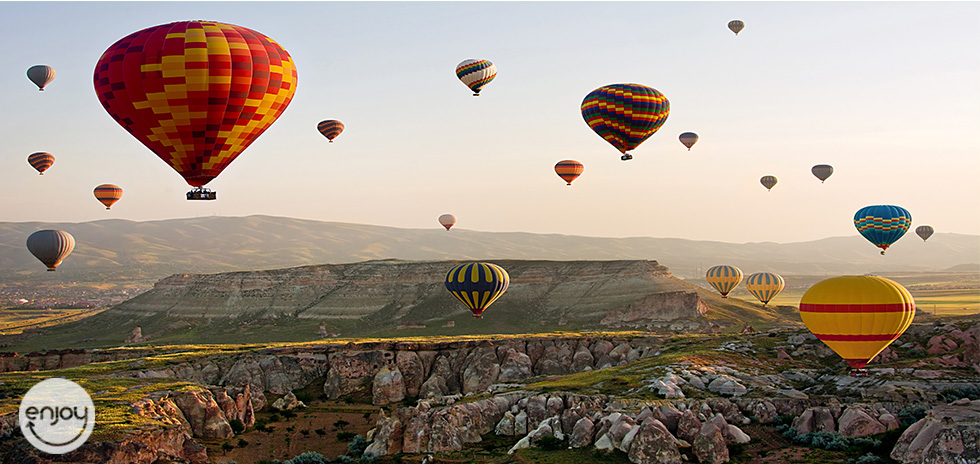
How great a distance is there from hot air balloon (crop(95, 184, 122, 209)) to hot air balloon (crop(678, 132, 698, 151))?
85174mm

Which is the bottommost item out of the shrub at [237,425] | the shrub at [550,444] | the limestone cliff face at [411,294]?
the shrub at [237,425]

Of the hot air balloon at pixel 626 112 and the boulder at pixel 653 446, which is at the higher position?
the hot air balloon at pixel 626 112

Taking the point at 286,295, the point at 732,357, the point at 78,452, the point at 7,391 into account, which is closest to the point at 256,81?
the point at 78,452

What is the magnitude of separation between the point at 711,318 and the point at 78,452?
87409 mm

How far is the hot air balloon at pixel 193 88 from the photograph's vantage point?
2080 inches

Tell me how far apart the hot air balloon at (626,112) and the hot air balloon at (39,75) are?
7638cm

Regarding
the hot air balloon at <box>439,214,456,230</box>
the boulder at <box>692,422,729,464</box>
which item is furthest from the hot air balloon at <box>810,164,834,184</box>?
the boulder at <box>692,422,729,464</box>

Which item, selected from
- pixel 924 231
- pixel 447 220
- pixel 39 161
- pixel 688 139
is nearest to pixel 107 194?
pixel 39 161

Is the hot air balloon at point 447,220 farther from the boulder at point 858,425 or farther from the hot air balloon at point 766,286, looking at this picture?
the boulder at point 858,425

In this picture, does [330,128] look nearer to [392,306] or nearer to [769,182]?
[392,306]

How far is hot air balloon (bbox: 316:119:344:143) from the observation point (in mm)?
116750

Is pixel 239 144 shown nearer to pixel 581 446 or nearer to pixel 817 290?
pixel 581 446

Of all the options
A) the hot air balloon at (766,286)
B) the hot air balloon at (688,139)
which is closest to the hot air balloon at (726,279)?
the hot air balloon at (766,286)

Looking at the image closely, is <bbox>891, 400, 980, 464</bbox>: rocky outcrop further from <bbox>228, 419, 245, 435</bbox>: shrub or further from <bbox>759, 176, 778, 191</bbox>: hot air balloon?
<bbox>759, 176, 778, 191</bbox>: hot air balloon
